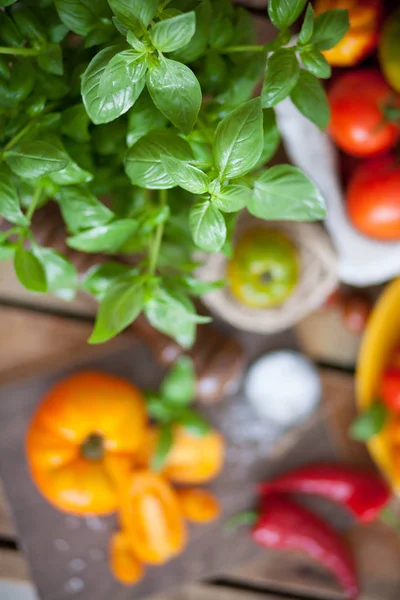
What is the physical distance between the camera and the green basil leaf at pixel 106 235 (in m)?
0.50

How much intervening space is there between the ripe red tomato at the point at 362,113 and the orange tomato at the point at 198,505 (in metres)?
0.52

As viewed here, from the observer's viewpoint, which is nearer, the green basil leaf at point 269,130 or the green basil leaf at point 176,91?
the green basil leaf at point 176,91

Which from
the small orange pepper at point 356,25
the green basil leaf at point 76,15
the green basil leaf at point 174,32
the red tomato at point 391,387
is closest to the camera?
the green basil leaf at point 174,32

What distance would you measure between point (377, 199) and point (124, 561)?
A: 603 millimetres

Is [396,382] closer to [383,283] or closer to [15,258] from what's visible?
[383,283]

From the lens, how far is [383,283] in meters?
0.98

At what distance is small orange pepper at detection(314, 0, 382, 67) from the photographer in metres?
0.78

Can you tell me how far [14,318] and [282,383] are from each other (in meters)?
0.39

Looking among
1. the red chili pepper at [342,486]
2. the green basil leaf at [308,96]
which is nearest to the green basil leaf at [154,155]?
the green basil leaf at [308,96]

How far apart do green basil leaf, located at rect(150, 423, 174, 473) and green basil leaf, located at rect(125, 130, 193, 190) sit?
54cm

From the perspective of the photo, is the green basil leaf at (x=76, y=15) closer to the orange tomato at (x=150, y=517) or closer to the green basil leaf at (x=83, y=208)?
the green basil leaf at (x=83, y=208)

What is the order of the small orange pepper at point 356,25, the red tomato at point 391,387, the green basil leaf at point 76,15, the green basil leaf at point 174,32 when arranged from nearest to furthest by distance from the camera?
1. the green basil leaf at point 174,32
2. the green basil leaf at point 76,15
3. the small orange pepper at point 356,25
4. the red tomato at point 391,387

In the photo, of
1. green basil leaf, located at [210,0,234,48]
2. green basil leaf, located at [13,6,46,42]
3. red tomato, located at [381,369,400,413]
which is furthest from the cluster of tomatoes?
green basil leaf, located at [13,6,46,42]

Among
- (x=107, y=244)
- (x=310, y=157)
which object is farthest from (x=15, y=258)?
(x=310, y=157)
